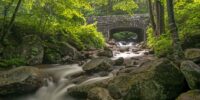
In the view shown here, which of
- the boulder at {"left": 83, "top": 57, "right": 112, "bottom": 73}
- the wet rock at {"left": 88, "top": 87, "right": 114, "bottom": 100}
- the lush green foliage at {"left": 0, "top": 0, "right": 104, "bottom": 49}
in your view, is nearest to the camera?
the wet rock at {"left": 88, "top": 87, "right": 114, "bottom": 100}

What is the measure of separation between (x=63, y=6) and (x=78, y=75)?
529 centimetres

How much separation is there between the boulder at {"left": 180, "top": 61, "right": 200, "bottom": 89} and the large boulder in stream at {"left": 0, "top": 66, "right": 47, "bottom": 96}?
4763 mm

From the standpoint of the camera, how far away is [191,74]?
22.6 ft

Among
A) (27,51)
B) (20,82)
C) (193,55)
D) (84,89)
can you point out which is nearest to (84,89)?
(84,89)

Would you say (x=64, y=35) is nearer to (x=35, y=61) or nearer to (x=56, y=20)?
(x=56, y=20)

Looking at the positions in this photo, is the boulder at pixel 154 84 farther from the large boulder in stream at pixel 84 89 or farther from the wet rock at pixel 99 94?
the large boulder in stream at pixel 84 89

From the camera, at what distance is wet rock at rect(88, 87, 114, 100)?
303 inches

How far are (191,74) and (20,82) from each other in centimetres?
507

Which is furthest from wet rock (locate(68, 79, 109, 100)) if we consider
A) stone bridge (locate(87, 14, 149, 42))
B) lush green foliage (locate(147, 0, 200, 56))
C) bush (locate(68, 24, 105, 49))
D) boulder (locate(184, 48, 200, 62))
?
stone bridge (locate(87, 14, 149, 42))

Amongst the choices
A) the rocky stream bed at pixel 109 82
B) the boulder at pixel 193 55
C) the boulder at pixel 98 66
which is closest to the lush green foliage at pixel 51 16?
the boulder at pixel 98 66

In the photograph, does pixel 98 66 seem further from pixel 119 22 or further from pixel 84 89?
pixel 119 22

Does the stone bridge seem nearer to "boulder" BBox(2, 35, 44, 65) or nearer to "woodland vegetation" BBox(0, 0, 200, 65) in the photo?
"woodland vegetation" BBox(0, 0, 200, 65)

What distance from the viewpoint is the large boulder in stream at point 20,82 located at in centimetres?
891

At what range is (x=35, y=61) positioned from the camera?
13430mm
